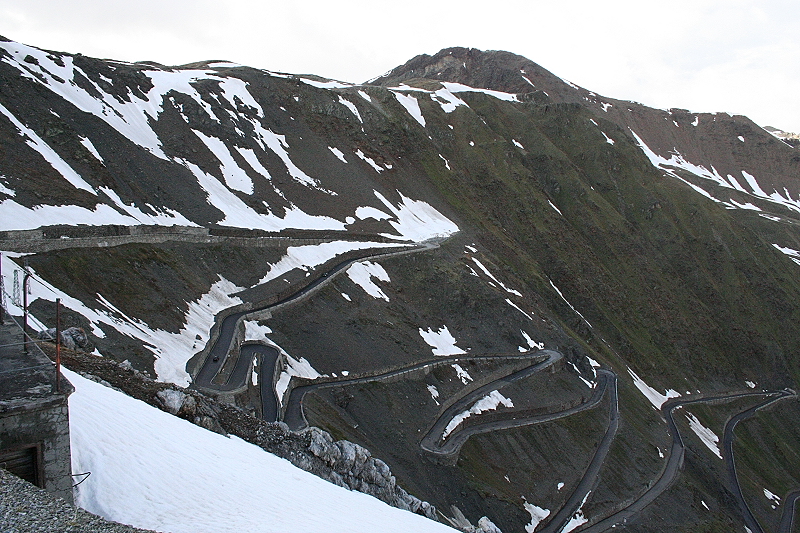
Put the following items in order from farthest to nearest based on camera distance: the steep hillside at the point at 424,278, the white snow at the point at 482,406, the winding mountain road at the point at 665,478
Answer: the winding mountain road at the point at 665,478 < the white snow at the point at 482,406 < the steep hillside at the point at 424,278

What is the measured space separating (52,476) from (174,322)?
2379 cm

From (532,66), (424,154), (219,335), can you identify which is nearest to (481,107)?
(424,154)

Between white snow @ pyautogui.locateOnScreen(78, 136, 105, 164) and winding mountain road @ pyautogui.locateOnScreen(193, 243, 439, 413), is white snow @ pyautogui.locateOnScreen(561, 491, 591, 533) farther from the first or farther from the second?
white snow @ pyautogui.locateOnScreen(78, 136, 105, 164)

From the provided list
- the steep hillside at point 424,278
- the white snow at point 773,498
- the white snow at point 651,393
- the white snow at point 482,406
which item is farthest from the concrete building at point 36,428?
the white snow at point 773,498

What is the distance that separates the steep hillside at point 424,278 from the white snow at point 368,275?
0.33 metres

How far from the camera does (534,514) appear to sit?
130 ft

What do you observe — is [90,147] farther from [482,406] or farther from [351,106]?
[351,106]

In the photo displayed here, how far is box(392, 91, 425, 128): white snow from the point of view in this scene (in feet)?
351

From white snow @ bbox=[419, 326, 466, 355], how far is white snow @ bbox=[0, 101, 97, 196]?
27.3 metres

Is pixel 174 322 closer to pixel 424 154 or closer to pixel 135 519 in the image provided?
pixel 135 519

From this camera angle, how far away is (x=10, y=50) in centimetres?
5762

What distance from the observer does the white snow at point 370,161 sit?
8706 cm

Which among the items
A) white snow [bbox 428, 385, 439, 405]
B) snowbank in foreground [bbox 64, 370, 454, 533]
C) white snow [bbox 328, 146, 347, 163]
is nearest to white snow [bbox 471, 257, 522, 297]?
white snow [bbox 328, 146, 347, 163]

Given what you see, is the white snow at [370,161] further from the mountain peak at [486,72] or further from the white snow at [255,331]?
the mountain peak at [486,72]
